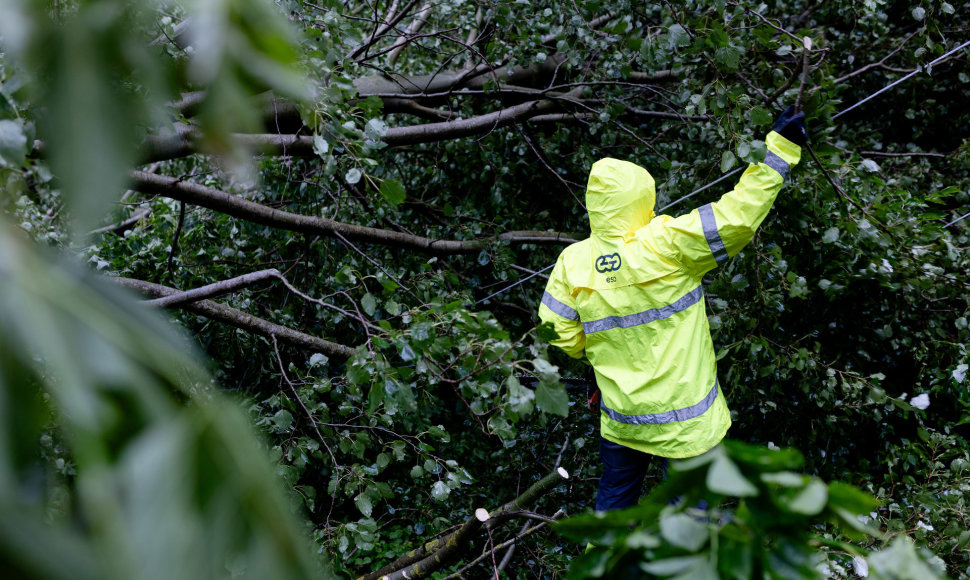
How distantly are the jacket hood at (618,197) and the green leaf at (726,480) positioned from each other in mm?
1998

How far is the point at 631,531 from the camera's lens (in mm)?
744

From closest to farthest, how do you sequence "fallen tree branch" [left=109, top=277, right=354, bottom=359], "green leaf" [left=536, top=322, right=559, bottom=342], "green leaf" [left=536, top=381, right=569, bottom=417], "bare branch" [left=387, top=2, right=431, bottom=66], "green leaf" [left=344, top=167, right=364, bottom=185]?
"green leaf" [left=536, top=381, right=569, bottom=417], "green leaf" [left=536, top=322, right=559, bottom=342], "green leaf" [left=344, top=167, right=364, bottom=185], "fallen tree branch" [left=109, top=277, right=354, bottom=359], "bare branch" [left=387, top=2, right=431, bottom=66]

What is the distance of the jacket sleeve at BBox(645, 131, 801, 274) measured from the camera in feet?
7.59

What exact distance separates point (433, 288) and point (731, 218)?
133 centimetres

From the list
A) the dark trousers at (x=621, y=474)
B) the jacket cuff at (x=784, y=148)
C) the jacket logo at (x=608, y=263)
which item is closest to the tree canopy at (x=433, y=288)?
the jacket cuff at (x=784, y=148)

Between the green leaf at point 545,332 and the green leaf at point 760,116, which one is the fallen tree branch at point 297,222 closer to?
the green leaf at point 760,116

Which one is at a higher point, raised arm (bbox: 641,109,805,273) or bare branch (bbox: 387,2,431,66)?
bare branch (bbox: 387,2,431,66)

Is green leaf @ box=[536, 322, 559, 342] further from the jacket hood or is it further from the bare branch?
the bare branch

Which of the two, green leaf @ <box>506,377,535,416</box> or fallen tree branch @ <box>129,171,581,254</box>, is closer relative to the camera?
green leaf @ <box>506,377,535,416</box>

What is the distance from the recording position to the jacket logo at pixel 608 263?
2.50m

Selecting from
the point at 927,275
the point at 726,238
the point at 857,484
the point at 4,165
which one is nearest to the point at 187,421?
the point at 4,165

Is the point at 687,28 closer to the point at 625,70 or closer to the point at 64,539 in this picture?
the point at 625,70

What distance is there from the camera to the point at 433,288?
308 cm

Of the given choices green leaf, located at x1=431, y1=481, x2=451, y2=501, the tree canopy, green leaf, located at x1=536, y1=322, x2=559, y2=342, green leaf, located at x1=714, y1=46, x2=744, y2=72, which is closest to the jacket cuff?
the tree canopy
